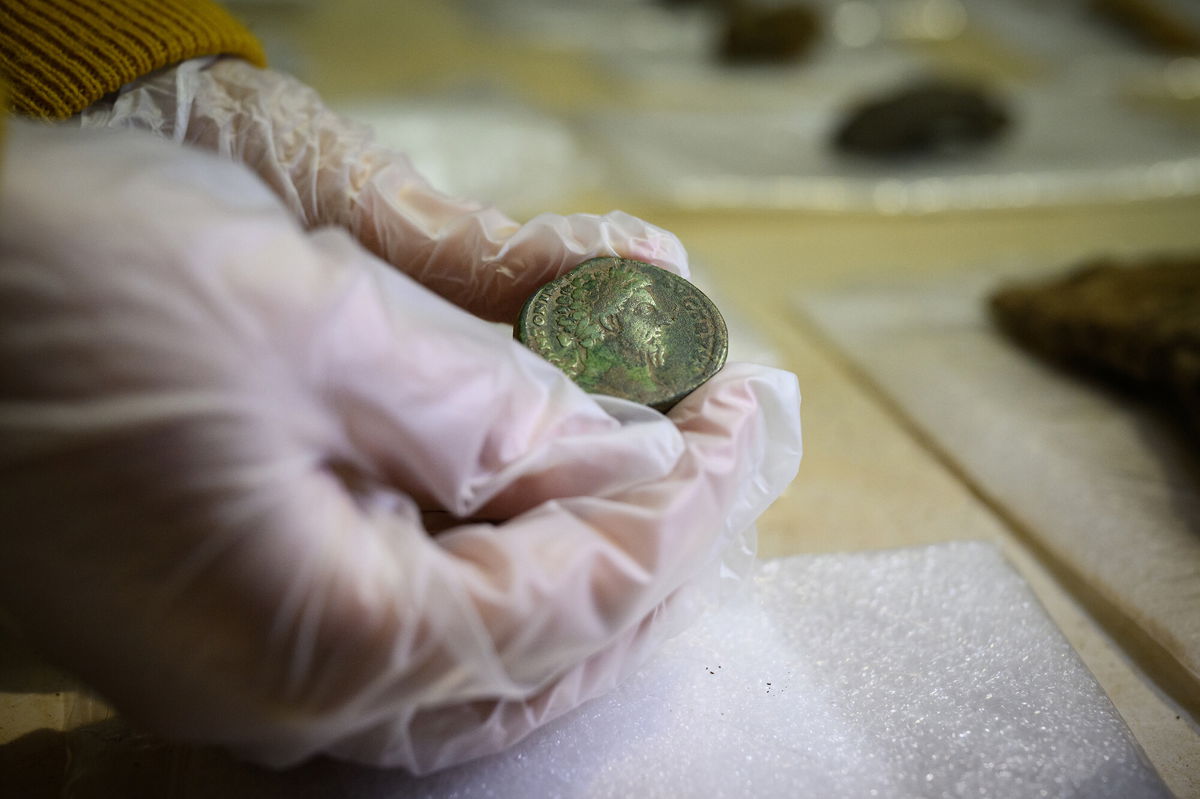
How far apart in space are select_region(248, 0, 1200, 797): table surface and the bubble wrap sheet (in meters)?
0.17

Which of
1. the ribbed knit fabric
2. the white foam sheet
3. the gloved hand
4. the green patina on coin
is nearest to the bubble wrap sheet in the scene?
the gloved hand

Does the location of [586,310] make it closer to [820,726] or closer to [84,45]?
[820,726]

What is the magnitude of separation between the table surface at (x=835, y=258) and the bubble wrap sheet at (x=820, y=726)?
0.17 metres

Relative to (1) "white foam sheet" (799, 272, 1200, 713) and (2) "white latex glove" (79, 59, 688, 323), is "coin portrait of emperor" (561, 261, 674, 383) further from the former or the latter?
(1) "white foam sheet" (799, 272, 1200, 713)

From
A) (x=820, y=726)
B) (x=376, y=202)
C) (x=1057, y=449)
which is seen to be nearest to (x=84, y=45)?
(x=376, y=202)

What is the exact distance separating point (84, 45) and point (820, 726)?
1.45m

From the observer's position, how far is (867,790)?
99 cm

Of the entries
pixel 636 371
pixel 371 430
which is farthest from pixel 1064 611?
pixel 371 430

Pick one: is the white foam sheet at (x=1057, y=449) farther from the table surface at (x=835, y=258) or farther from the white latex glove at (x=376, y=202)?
the white latex glove at (x=376, y=202)

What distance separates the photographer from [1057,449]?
165 cm

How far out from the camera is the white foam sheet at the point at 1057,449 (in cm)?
135

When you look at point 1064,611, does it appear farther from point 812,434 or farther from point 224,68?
point 224,68

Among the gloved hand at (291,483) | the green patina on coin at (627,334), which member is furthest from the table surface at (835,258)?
the gloved hand at (291,483)

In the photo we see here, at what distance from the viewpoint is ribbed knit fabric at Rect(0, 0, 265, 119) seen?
1.20 meters
